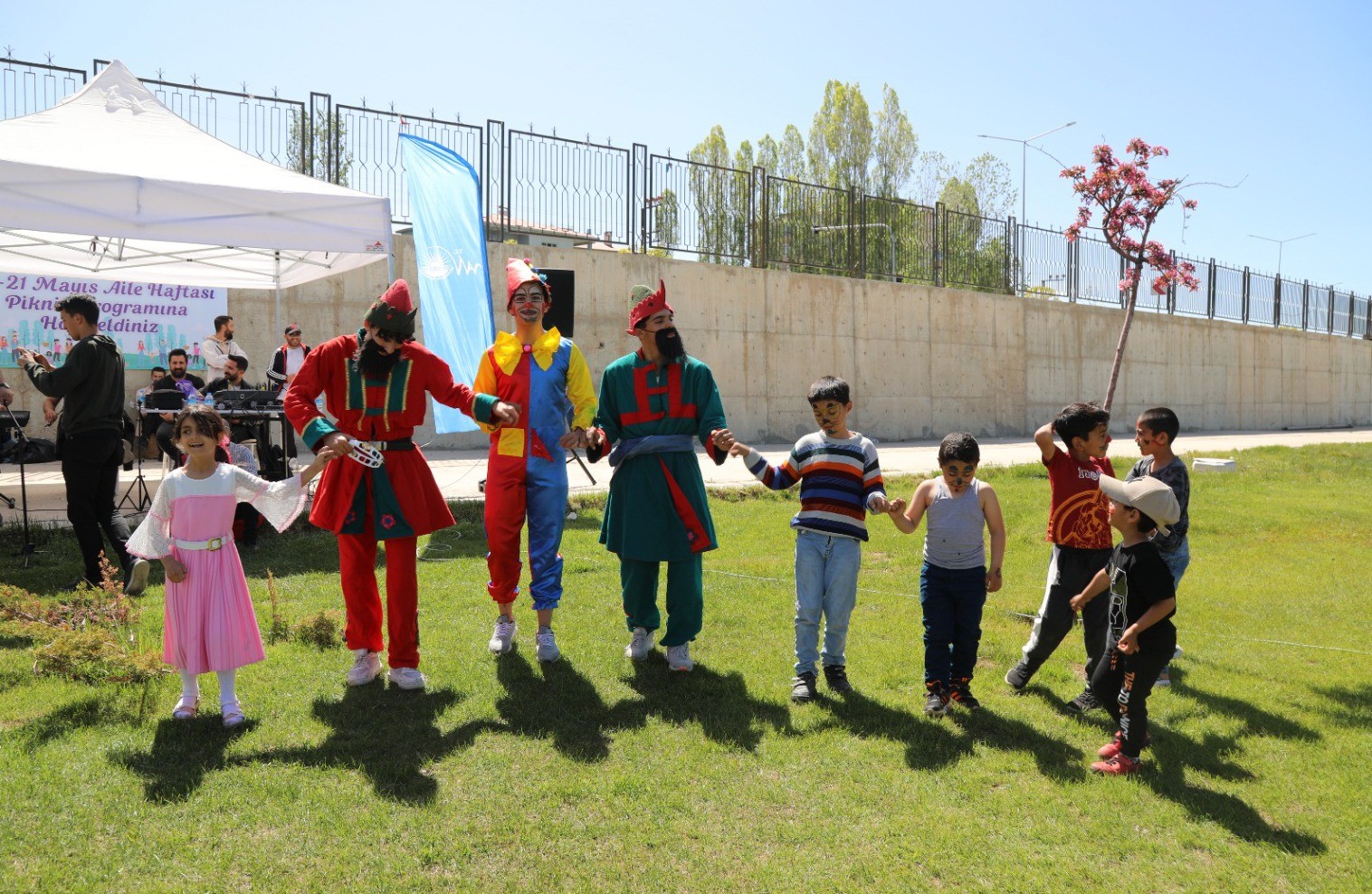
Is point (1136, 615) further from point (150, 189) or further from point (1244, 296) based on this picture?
point (1244, 296)

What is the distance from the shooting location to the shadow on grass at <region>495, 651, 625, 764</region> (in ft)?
14.1

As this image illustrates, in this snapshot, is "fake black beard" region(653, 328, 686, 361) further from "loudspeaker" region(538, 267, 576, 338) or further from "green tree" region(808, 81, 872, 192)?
"green tree" region(808, 81, 872, 192)

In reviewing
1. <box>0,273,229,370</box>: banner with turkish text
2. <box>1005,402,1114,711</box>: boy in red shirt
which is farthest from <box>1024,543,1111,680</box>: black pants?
<box>0,273,229,370</box>: banner with turkish text

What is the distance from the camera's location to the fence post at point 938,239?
25016mm

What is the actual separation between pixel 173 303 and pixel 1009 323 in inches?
763

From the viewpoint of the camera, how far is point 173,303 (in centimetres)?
1440

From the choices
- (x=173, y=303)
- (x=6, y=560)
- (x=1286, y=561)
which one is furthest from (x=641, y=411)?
(x=173, y=303)

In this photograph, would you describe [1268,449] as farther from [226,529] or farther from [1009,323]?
[226,529]

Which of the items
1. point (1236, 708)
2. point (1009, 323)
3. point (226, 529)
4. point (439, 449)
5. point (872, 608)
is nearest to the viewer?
point (226, 529)

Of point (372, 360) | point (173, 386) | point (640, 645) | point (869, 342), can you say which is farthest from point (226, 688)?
point (869, 342)

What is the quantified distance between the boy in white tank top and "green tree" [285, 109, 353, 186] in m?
13.7

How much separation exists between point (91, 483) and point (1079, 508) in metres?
5.98

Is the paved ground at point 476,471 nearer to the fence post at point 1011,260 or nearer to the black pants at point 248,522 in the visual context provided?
the black pants at point 248,522

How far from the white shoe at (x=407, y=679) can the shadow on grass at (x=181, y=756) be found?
676mm
